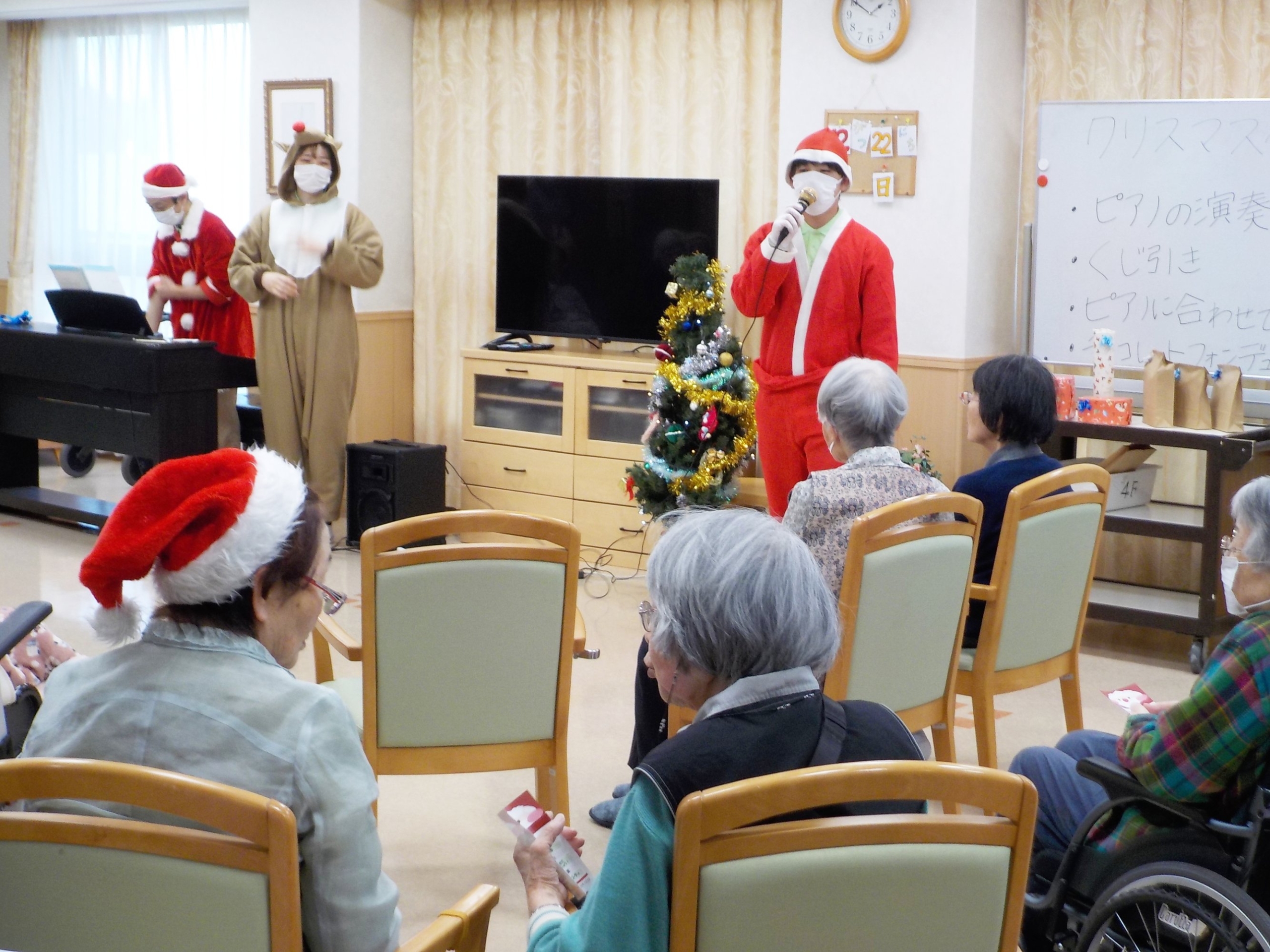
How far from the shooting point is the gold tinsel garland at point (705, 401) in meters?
4.83

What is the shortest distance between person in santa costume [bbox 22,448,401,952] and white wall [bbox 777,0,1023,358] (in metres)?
3.72

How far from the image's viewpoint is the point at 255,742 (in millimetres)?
1351

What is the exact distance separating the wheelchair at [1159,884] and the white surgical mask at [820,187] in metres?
2.58

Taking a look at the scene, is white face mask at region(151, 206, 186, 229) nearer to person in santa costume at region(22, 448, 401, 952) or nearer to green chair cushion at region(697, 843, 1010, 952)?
person in santa costume at region(22, 448, 401, 952)

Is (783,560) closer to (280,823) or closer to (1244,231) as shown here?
(280,823)

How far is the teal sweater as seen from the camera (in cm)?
123

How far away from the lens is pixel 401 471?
5.55 m

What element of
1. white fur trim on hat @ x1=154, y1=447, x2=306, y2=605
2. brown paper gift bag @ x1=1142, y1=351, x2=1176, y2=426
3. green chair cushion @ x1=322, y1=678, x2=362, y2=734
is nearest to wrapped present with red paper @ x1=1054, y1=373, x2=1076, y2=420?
brown paper gift bag @ x1=1142, y1=351, x2=1176, y2=426

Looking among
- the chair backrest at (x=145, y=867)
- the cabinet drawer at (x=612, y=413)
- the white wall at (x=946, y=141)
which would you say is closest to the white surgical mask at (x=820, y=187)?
the white wall at (x=946, y=141)

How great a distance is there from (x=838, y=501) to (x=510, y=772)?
50.0 inches

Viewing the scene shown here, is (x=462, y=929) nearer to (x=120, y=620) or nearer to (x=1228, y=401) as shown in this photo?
(x=120, y=620)

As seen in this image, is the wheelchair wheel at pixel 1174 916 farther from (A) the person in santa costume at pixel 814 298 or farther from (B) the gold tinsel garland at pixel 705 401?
(B) the gold tinsel garland at pixel 705 401

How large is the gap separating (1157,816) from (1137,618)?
248cm

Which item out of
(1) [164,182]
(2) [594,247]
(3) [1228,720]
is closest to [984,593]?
(3) [1228,720]
